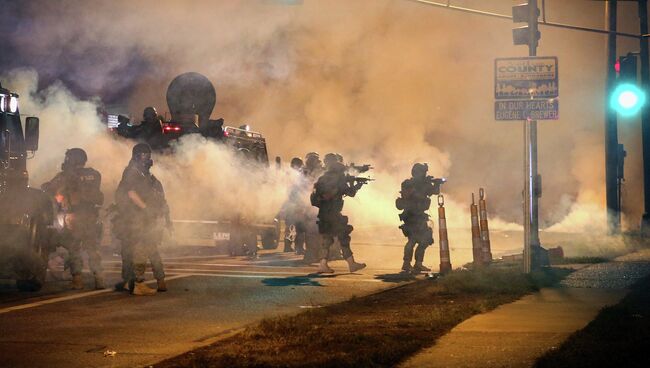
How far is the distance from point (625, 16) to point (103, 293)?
78.6 ft

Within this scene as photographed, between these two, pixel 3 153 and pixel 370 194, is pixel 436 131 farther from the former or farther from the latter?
pixel 3 153

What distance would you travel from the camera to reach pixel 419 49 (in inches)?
1231

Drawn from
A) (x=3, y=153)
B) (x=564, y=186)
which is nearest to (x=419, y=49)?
(x=564, y=186)

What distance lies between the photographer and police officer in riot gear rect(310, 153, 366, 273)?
14312 mm

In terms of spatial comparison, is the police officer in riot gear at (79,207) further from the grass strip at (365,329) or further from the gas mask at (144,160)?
the grass strip at (365,329)

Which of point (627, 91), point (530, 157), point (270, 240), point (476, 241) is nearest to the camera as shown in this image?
point (530, 157)

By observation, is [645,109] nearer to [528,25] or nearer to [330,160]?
[528,25]

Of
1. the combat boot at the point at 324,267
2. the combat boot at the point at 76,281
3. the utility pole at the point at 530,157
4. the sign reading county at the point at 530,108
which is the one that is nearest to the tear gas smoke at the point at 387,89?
the combat boot at the point at 324,267

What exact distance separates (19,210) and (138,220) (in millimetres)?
1498

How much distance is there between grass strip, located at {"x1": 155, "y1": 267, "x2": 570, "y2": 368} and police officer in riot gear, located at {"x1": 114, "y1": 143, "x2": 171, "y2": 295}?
2501mm

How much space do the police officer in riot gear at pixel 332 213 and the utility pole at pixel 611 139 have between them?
30.9ft

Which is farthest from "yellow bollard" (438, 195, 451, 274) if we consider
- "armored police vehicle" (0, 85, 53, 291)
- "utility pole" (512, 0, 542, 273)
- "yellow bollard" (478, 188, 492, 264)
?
"armored police vehicle" (0, 85, 53, 291)

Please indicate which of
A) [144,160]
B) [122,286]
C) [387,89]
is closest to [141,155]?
[144,160]

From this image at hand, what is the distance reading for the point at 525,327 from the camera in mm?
8188
